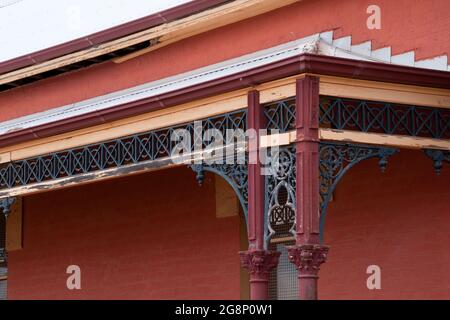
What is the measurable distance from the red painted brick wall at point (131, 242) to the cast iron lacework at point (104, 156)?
8.51ft

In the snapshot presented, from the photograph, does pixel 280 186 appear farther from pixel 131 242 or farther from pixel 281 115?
pixel 131 242

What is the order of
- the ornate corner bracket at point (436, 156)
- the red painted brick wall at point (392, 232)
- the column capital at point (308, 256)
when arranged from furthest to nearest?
the red painted brick wall at point (392, 232)
the ornate corner bracket at point (436, 156)
the column capital at point (308, 256)

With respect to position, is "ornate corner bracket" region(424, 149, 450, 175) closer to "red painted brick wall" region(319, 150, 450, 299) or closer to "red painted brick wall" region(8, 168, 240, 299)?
"red painted brick wall" region(319, 150, 450, 299)

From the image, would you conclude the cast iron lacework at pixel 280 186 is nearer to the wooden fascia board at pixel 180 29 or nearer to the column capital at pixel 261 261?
the column capital at pixel 261 261

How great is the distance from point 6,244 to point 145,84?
14.5 ft

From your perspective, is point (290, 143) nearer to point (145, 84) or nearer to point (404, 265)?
point (404, 265)

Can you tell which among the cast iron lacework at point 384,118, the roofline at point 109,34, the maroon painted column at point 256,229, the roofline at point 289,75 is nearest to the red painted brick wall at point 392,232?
the cast iron lacework at point 384,118

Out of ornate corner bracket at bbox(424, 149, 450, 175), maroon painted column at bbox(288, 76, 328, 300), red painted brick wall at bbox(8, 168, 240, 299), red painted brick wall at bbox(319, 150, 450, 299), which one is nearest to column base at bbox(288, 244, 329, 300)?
maroon painted column at bbox(288, 76, 328, 300)

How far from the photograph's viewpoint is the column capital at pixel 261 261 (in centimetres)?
1290

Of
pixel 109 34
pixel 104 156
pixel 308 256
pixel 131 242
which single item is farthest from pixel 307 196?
pixel 109 34

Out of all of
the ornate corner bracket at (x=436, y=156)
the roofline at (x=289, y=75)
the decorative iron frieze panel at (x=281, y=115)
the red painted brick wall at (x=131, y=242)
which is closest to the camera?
the roofline at (x=289, y=75)

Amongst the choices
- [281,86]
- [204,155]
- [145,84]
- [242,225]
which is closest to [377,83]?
[281,86]

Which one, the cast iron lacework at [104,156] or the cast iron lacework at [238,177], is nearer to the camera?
the cast iron lacework at [238,177]

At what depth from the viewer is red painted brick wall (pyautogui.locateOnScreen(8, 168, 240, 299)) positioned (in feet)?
58.5
